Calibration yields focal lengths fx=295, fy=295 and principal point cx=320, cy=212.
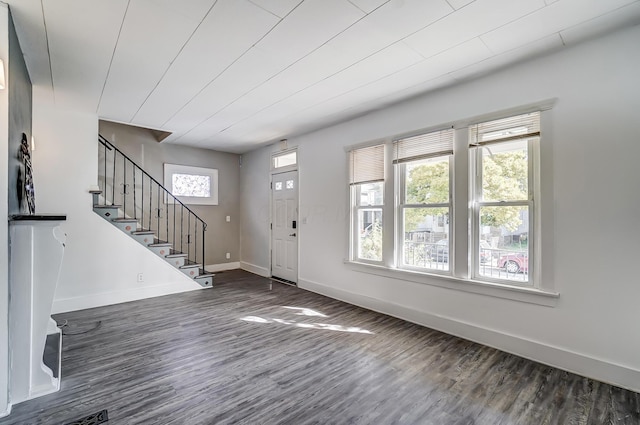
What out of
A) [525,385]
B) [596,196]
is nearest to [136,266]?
[525,385]

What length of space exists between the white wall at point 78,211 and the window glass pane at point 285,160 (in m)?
2.89

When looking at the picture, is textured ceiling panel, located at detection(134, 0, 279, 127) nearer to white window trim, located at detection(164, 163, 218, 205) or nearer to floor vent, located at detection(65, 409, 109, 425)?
white window trim, located at detection(164, 163, 218, 205)

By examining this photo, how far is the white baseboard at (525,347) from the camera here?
2.34m

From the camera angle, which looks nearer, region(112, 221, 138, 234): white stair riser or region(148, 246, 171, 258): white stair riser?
region(112, 221, 138, 234): white stair riser

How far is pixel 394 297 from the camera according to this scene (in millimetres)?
3896

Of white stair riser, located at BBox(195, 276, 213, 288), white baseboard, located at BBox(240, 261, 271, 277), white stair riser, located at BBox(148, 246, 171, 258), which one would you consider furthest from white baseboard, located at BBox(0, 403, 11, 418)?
white baseboard, located at BBox(240, 261, 271, 277)

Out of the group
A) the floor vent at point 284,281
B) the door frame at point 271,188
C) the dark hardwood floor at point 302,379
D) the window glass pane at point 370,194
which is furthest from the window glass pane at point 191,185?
the window glass pane at point 370,194

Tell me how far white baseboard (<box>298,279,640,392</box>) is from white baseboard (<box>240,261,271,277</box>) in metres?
2.72

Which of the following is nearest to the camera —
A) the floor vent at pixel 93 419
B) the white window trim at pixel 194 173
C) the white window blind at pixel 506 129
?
the floor vent at pixel 93 419

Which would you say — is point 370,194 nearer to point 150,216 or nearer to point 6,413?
point 6,413

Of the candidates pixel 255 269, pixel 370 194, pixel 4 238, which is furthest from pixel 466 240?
pixel 255 269

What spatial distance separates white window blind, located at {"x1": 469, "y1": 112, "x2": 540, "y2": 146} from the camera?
2.80 metres

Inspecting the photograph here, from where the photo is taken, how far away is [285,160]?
5.88 meters

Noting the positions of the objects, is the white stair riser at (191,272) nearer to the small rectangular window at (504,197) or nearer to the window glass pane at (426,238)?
the window glass pane at (426,238)
